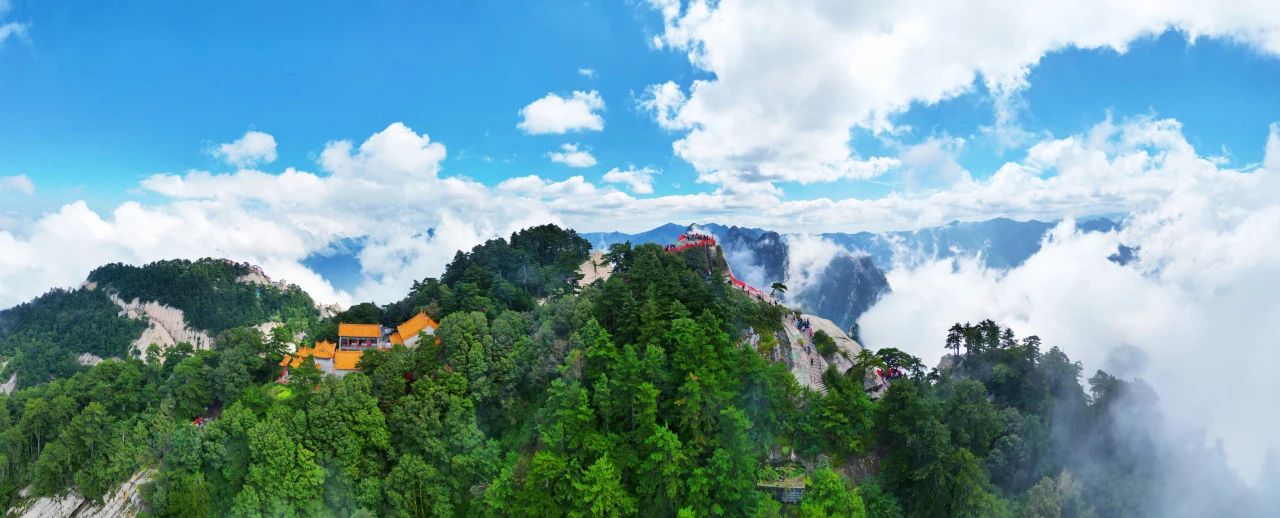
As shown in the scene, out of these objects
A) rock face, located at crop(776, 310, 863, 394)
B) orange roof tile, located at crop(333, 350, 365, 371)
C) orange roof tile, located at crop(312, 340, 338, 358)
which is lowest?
rock face, located at crop(776, 310, 863, 394)

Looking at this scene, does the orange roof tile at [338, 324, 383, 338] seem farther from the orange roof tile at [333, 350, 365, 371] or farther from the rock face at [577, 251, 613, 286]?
the rock face at [577, 251, 613, 286]

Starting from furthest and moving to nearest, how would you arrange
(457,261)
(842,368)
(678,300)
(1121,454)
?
(457,261)
(842,368)
(678,300)
(1121,454)

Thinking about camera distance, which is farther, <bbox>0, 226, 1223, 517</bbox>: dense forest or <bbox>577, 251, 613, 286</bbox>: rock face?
<bbox>577, 251, 613, 286</bbox>: rock face

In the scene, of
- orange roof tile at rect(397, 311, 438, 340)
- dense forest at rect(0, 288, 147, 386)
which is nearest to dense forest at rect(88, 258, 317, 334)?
dense forest at rect(0, 288, 147, 386)

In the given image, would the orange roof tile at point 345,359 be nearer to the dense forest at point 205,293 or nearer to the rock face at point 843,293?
the rock face at point 843,293

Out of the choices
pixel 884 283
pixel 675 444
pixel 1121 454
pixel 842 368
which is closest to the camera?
pixel 675 444

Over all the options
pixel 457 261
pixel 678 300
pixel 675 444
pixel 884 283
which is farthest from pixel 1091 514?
pixel 884 283

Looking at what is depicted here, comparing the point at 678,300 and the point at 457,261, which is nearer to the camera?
the point at 678,300

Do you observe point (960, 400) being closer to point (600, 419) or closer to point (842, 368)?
point (842, 368)
